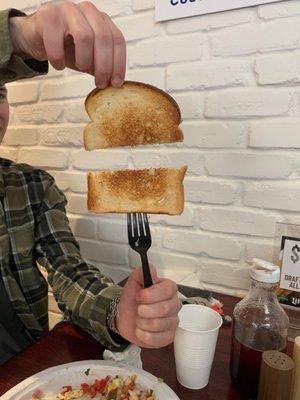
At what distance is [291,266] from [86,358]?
498mm

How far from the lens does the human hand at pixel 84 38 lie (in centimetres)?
59

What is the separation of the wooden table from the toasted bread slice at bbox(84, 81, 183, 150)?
17.0 inches

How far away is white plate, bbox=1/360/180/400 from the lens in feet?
2.02

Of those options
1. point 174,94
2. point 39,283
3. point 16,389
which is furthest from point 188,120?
point 16,389

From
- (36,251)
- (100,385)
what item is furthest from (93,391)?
(36,251)

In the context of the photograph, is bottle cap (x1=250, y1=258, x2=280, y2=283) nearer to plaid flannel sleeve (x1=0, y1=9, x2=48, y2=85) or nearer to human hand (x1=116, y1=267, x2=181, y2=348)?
human hand (x1=116, y1=267, x2=181, y2=348)

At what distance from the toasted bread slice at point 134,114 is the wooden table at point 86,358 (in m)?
0.43

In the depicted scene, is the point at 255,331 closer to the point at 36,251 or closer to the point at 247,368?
the point at 247,368

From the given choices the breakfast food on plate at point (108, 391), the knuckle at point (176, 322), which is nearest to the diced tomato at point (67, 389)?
the breakfast food on plate at point (108, 391)

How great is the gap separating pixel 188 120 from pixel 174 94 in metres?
0.08

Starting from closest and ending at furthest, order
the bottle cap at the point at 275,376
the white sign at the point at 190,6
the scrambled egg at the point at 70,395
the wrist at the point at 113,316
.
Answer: the bottle cap at the point at 275,376 → the scrambled egg at the point at 70,395 → the wrist at the point at 113,316 → the white sign at the point at 190,6

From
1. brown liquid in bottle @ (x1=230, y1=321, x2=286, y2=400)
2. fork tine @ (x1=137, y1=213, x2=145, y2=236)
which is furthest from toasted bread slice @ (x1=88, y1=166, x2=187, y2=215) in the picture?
brown liquid in bottle @ (x1=230, y1=321, x2=286, y2=400)

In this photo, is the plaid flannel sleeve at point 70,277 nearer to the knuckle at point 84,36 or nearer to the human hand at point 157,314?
the human hand at point 157,314

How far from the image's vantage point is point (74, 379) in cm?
67
